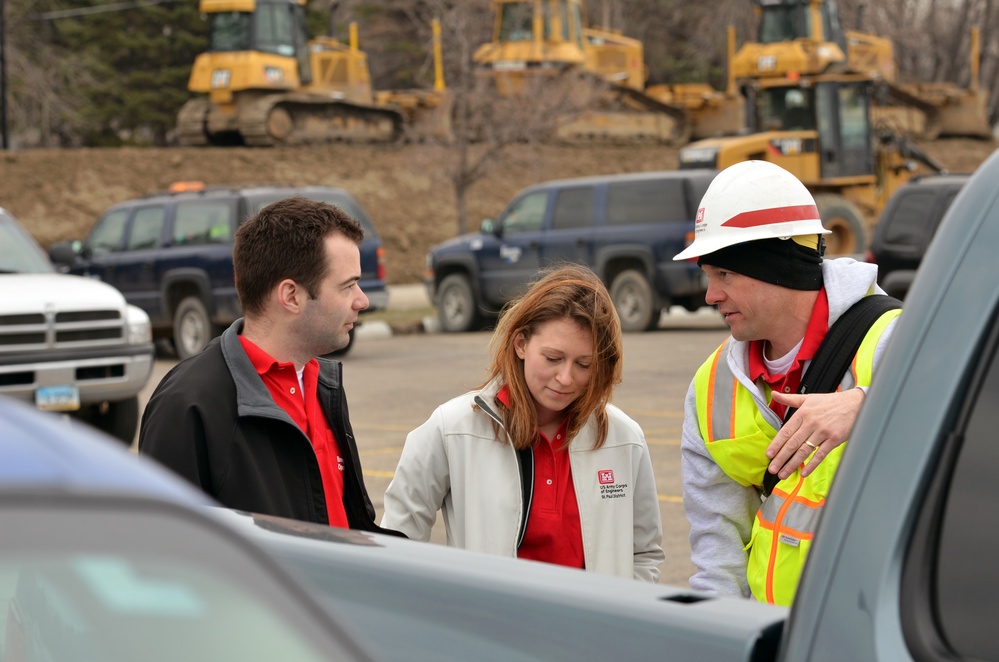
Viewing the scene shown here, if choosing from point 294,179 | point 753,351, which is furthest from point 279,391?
point 294,179

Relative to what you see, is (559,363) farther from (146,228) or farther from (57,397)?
(146,228)

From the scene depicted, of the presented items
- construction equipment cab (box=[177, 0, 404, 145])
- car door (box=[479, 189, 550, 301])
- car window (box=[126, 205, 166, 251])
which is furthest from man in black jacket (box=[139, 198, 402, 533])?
construction equipment cab (box=[177, 0, 404, 145])

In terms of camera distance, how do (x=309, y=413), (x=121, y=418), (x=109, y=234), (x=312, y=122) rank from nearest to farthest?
(x=309, y=413) → (x=121, y=418) → (x=109, y=234) → (x=312, y=122)

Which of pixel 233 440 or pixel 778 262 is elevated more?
pixel 778 262

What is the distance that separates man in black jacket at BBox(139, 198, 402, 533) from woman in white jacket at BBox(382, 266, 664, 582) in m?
0.21

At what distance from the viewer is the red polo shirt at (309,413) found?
138 inches

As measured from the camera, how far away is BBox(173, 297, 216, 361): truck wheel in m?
18.6

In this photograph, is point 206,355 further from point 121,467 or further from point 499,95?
point 499,95

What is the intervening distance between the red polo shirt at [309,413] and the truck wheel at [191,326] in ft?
50.0

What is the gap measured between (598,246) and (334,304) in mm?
17271

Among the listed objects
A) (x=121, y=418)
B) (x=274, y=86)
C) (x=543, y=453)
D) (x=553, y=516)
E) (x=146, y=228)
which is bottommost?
(x=121, y=418)

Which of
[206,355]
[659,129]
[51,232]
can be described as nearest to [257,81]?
[51,232]

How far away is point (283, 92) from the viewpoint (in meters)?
38.8

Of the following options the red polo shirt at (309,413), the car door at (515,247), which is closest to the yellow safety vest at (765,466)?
the red polo shirt at (309,413)
